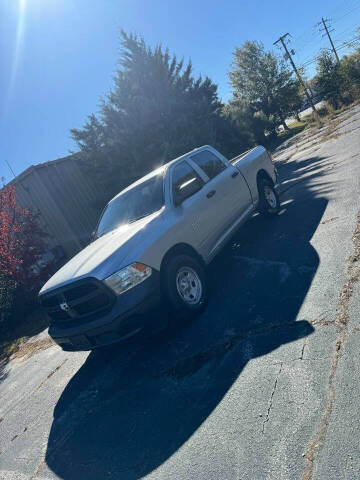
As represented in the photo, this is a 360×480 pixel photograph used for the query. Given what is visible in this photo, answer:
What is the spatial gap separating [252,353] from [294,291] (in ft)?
3.42

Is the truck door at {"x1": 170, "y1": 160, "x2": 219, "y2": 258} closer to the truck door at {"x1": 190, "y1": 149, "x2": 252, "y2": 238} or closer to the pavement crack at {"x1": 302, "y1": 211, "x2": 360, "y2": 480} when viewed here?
the truck door at {"x1": 190, "y1": 149, "x2": 252, "y2": 238}

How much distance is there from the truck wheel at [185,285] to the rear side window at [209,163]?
185 cm

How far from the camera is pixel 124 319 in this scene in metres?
3.39

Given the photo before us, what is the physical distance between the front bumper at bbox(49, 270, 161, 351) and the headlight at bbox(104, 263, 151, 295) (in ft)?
0.18

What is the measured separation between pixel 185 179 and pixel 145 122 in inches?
565

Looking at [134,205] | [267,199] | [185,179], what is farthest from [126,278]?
[267,199]

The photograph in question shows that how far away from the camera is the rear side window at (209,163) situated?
5.47 metres

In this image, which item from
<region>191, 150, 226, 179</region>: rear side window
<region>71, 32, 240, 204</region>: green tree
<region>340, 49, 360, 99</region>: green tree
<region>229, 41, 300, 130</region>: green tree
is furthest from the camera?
A: <region>229, 41, 300, 130</region>: green tree

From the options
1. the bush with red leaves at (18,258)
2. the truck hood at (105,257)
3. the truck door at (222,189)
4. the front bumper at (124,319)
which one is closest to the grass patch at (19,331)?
the bush with red leaves at (18,258)

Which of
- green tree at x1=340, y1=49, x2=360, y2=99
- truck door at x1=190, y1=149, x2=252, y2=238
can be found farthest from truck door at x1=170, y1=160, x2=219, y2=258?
green tree at x1=340, y1=49, x2=360, y2=99

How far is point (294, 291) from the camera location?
3.69 m

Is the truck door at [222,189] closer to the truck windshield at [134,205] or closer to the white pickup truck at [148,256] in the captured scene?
the white pickup truck at [148,256]

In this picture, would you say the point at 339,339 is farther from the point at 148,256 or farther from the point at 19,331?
the point at 19,331

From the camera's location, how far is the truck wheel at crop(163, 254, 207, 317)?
377 centimetres
